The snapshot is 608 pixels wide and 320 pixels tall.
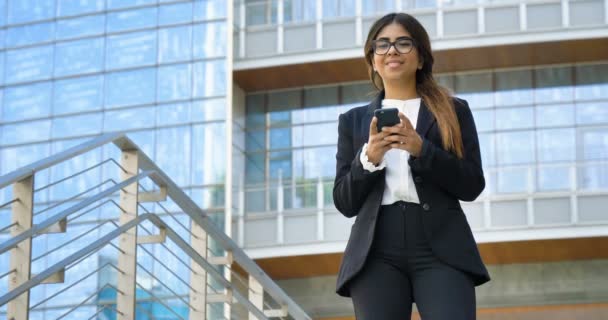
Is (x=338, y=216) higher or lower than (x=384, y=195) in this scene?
higher

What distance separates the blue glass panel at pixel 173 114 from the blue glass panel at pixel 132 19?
5.85ft

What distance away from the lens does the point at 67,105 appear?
2334 centimetres

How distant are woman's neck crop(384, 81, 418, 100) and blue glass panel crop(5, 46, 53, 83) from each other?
2023 cm

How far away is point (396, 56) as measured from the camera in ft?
13.1

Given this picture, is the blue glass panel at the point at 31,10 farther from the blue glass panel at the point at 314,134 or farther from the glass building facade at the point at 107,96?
the blue glass panel at the point at 314,134

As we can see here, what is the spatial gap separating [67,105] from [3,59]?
1.85 m

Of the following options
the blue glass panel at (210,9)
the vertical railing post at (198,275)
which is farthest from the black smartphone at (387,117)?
the blue glass panel at (210,9)

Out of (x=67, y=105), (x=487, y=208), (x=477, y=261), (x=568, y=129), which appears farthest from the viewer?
(x=67, y=105)

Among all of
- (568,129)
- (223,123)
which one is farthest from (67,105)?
(568,129)

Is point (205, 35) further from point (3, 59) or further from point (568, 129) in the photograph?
point (568, 129)

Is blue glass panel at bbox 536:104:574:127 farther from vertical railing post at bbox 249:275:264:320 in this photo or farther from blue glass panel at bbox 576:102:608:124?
vertical railing post at bbox 249:275:264:320

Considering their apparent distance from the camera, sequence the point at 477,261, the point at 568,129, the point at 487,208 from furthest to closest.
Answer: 1. the point at 568,129
2. the point at 487,208
3. the point at 477,261

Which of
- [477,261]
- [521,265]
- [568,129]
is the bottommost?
[477,261]

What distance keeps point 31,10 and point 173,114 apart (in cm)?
405
